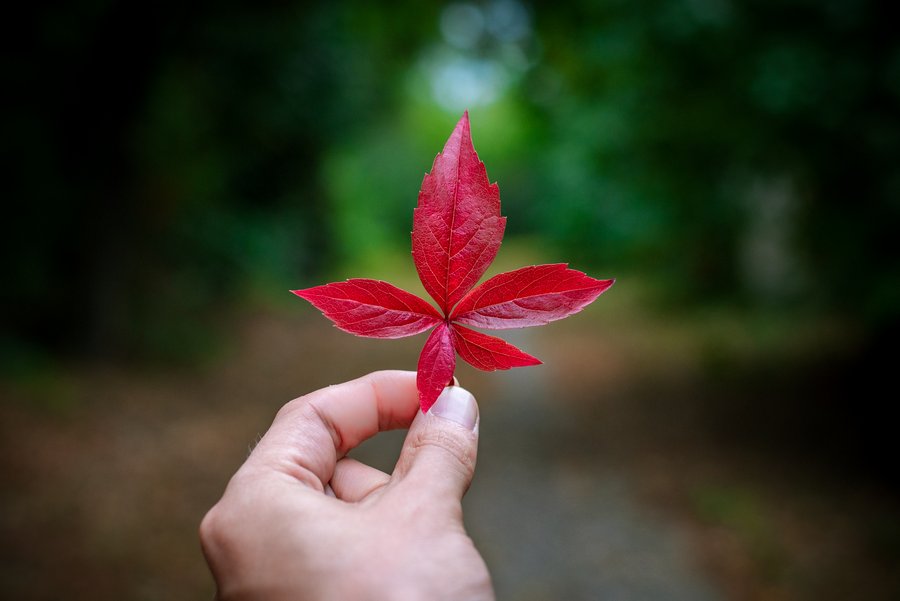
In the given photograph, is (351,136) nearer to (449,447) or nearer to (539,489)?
(539,489)

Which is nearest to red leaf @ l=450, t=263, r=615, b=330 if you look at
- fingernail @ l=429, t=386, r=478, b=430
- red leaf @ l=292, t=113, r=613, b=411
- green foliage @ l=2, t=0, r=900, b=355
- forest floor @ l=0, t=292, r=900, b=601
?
red leaf @ l=292, t=113, r=613, b=411

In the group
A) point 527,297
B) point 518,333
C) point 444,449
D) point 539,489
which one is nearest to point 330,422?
point 444,449

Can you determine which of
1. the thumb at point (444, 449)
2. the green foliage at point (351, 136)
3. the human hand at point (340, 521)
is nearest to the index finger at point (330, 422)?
the human hand at point (340, 521)

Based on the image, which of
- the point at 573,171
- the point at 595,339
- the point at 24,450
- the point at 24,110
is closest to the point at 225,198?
the point at 24,110

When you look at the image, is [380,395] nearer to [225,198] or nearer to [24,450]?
[24,450]

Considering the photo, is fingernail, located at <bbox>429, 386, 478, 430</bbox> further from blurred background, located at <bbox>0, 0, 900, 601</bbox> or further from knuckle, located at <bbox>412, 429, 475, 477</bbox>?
blurred background, located at <bbox>0, 0, 900, 601</bbox>

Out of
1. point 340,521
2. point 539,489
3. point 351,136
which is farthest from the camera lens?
point 351,136
